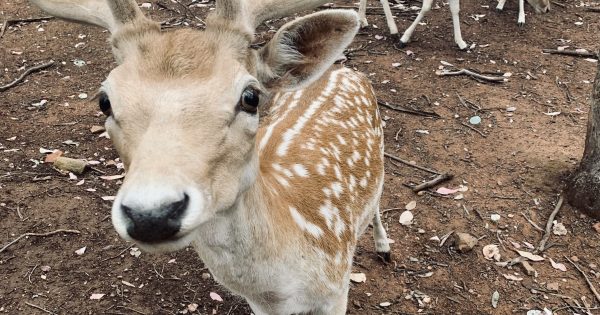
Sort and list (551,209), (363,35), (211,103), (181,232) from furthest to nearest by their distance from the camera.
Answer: (363,35) → (551,209) → (211,103) → (181,232)

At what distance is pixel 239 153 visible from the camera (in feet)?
6.44

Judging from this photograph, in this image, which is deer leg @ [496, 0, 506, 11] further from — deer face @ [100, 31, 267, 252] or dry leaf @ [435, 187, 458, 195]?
deer face @ [100, 31, 267, 252]

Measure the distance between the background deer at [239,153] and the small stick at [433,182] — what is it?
145 cm

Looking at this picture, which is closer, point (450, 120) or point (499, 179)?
point (499, 179)

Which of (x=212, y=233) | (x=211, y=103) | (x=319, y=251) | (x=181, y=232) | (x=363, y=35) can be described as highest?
(x=211, y=103)

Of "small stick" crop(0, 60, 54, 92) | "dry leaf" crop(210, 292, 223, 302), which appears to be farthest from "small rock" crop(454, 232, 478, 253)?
"small stick" crop(0, 60, 54, 92)

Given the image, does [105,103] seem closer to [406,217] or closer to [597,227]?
[406,217]

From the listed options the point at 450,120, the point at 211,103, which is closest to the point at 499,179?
the point at 450,120

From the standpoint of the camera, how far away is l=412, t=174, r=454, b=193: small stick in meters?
4.71

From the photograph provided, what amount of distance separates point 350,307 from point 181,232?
7.75ft

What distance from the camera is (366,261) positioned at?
13.4 ft

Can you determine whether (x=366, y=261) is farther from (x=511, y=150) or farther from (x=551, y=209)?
(x=511, y=150)

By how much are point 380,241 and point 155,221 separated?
107 inches

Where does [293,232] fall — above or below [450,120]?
above
